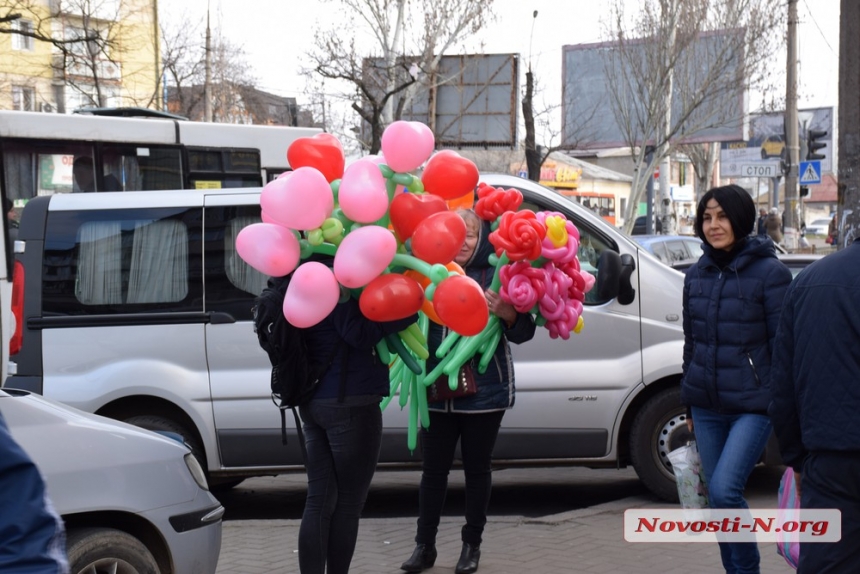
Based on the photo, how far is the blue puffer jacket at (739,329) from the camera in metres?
4.50

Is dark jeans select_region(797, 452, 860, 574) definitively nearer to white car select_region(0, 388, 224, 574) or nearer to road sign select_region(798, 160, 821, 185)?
white car select_region(0, 388, 224, 574)

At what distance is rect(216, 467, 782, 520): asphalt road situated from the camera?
7.49m

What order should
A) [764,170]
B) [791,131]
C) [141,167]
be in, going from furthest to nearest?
[764,170] < [791,131] < [141,167]

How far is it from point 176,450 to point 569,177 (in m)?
56.8

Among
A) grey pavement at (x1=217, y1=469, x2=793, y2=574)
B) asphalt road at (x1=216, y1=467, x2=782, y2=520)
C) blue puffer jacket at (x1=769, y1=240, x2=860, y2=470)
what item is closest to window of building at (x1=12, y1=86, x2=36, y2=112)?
asphalt road at (x1=216, y1=467, x2=782, y2=520)

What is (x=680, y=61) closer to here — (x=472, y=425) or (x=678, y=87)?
(x=678, y=87)

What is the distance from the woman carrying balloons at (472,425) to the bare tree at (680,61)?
22.1 metres

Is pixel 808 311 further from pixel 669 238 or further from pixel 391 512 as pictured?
pixel 669 238

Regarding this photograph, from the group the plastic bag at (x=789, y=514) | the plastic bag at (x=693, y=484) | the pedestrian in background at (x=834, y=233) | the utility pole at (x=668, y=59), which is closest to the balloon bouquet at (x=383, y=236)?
the plastic bag at (x=693, y=484)

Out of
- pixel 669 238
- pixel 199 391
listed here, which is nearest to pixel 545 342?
pixel 199 391

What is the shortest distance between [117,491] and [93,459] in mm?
158

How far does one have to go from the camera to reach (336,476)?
4.48 m

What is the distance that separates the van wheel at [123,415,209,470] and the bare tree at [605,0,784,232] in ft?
69.8

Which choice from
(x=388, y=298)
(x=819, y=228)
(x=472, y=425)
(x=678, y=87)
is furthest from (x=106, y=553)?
(x=819, y=228)
